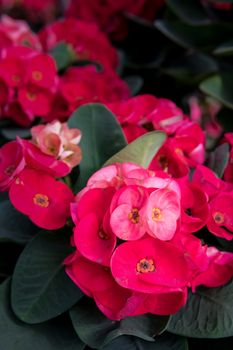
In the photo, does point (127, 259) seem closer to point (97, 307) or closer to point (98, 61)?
point (97, 307)

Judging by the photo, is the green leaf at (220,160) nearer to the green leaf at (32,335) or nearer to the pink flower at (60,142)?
the pink flower at (60,142)

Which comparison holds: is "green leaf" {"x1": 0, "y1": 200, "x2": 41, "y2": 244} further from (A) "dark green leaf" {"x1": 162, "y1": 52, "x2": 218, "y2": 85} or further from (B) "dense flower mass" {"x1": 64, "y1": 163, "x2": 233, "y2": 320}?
(A) "dark green leaf" {"x1": 162, "y1": 52, "x2": 218, "y2": 85}

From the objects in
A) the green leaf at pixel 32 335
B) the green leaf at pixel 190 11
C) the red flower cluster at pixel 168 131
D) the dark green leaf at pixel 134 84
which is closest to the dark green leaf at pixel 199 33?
the green leaf at pixel 190 11

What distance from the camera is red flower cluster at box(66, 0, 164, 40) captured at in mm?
1473

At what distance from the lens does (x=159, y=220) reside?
2.06 feet

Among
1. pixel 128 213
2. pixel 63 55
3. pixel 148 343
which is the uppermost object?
pixel 128 213

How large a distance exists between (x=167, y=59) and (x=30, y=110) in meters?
0.60

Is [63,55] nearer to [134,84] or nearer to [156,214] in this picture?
[134,84]

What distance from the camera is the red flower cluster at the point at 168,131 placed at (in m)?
0.84

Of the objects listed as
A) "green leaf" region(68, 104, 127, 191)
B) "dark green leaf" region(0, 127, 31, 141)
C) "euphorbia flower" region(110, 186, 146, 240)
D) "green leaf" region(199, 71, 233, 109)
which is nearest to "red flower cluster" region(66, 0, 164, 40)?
"green leaf" region(199, 71, 233, 109)

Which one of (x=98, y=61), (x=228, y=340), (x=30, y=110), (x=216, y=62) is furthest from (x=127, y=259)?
(x=216, y=62)

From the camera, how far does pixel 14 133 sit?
3.60 feet

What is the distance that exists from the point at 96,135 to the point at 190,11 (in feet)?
2.33

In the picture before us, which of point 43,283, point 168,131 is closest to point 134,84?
point 168,131
